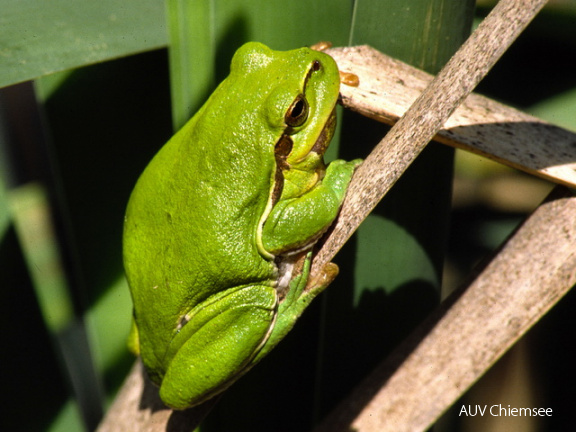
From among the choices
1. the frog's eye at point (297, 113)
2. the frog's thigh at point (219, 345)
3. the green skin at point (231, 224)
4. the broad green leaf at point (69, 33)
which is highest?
the broad green leaf at point (69, 33)

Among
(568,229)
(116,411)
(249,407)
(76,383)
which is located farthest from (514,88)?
(76,383)

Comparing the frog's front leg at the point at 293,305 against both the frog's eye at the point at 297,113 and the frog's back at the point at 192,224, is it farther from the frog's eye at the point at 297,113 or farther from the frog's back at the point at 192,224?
the frog's eye at the point at 297,113

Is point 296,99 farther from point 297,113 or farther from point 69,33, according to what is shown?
point 69,33

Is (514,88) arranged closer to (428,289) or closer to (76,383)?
(428,289)

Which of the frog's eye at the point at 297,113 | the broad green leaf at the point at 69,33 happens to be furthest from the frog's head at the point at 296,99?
the broad green leaf at the point at 69,33

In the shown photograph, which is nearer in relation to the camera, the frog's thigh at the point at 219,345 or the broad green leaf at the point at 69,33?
the broad green leaf at the point at 69,33

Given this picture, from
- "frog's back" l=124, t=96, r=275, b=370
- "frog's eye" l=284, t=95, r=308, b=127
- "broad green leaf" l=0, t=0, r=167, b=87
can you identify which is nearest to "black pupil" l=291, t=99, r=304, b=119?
"frog's eye" l=284, t=95, r=308, b=127

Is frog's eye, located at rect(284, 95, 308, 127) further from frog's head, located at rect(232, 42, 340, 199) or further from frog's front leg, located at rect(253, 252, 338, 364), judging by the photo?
frog's front leg, located at rect(253, 252, 338, 364)
